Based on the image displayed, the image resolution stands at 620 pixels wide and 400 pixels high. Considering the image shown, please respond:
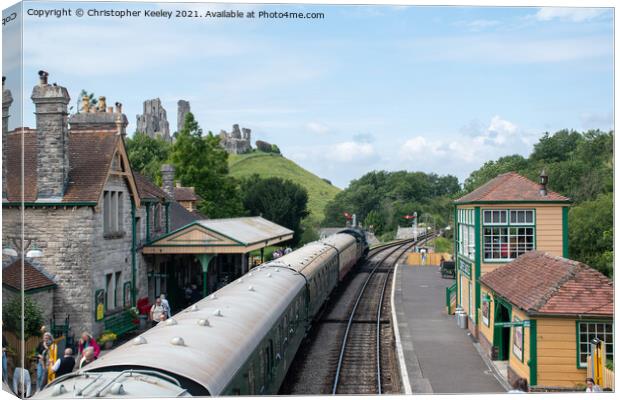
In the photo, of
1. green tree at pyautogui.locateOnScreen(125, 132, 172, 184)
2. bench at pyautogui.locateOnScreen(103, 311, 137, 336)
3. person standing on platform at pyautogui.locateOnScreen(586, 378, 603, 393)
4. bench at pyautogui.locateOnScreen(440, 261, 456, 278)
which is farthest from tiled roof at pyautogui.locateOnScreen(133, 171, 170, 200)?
bench at pyautogui.locateOnScreen(440, 261, 456, 278)

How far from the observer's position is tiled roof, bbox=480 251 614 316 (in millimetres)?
14062

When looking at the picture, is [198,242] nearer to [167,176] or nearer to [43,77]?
[43,77]

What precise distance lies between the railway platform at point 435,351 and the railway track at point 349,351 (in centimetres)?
58

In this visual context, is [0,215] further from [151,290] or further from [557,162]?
[557,162]

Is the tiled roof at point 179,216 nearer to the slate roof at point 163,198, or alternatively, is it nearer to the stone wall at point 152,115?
the slate roof at point 163,198

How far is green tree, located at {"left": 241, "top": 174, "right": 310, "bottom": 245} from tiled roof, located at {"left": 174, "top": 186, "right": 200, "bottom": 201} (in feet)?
40.4

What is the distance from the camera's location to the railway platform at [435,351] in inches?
587

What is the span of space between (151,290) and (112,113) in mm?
6781

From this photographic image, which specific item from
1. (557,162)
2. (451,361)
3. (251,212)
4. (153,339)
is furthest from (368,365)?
(251,212)

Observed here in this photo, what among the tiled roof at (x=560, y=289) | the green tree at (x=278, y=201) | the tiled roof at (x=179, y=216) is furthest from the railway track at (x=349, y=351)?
the green tree at (x=278, y=201)

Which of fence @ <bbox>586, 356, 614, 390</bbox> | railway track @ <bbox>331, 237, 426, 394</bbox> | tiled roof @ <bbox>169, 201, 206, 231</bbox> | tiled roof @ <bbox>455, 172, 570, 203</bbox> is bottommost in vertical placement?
railway track @ <bbox>331, 237, 426, 394</bbox>

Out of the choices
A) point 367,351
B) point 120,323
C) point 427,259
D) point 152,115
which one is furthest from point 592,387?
point 427,259

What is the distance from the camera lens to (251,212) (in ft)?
170

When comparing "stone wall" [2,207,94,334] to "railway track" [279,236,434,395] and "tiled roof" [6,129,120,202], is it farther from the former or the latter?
"railway track" [279,236,434,395]
